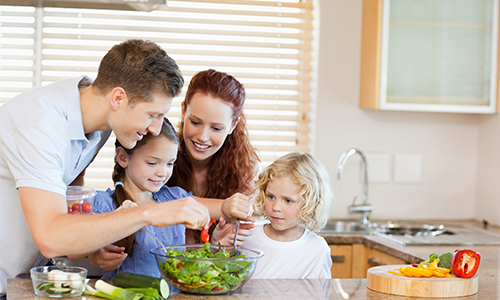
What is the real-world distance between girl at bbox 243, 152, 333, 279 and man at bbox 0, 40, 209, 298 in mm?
488

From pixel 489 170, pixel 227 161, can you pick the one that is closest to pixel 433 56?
pixel 489 170

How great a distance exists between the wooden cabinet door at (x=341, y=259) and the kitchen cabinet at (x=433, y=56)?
78 centimetres

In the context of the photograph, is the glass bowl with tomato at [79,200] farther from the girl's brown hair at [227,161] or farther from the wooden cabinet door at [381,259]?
the wooden cabinet door at [381,259]

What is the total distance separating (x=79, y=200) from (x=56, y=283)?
25cm

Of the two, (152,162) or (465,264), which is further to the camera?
(152,162)

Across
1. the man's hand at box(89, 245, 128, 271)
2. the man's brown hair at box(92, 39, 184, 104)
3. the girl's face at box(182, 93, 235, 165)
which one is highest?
the man's brown hair at box(92, 39, 184, 104)

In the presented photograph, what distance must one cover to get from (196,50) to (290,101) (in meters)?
0.61

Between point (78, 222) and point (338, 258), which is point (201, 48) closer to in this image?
point (338, 258)

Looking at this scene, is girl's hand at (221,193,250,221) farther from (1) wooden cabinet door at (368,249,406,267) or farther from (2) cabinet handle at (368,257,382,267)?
(2) cabinet handle at (368,257,382,267)

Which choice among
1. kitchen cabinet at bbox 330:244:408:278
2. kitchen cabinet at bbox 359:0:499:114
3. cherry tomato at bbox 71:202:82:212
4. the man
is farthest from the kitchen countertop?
kitchen cabinet at bbox 359:0:499:114

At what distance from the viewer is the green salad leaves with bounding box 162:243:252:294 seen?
145 centimetres

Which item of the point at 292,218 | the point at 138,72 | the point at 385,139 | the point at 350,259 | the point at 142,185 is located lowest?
the point at 350,259

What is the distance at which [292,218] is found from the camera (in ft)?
6.37

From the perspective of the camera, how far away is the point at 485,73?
3121mm
